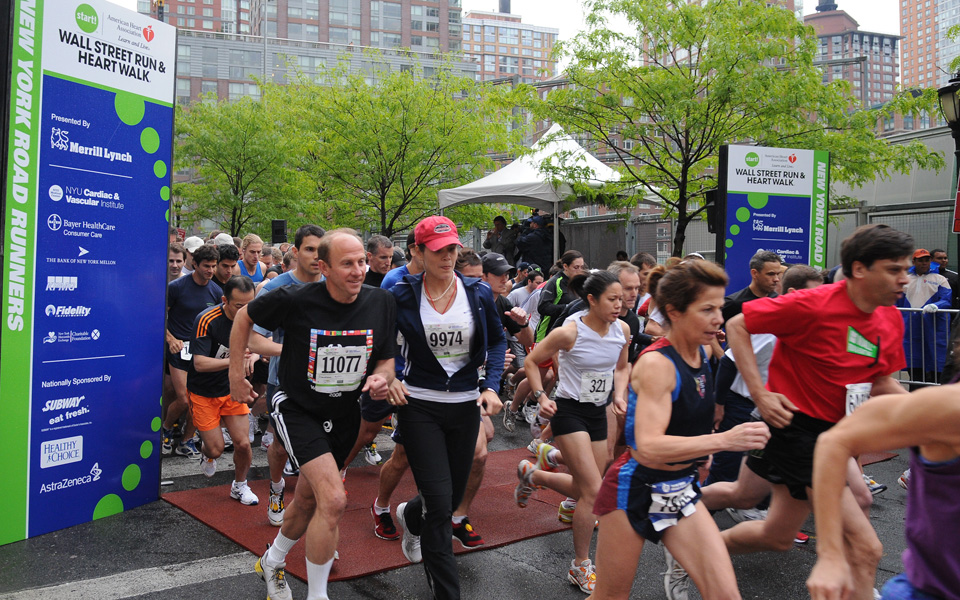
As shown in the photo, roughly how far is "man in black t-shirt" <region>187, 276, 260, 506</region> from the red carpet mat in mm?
292

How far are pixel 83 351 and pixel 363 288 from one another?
267 centimetres

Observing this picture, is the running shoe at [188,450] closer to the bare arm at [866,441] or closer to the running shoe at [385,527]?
the running shoe at [385,527]

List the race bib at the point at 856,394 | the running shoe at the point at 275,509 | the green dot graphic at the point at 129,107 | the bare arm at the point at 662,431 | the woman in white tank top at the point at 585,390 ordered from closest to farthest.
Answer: the bare arm at the point at 662,431
the race bib at the point at 856,394
the woman in white tank top at the point at 585,390
the running shoe at the point at 275,509
the green dot graphic at the point at 129,107

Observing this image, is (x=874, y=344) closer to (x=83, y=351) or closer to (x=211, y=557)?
(x=211, y=557)

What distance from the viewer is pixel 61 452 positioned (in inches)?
223

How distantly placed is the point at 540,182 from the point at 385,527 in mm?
12003

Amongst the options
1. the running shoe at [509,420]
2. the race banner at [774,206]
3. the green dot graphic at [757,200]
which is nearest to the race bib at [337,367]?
the running shoe at [509,420]

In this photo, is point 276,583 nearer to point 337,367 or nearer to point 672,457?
point 337,367

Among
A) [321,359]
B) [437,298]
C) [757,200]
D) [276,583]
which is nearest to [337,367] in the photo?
[321,359]

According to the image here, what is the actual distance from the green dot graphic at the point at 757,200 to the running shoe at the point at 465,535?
5909mm

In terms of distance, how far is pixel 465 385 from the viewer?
451 cm

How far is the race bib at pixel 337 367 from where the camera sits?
13.7 feet

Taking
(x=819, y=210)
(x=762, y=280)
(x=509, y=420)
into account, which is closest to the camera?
(x=762, y=280)

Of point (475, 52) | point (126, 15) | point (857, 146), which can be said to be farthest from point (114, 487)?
point (475, 52)
